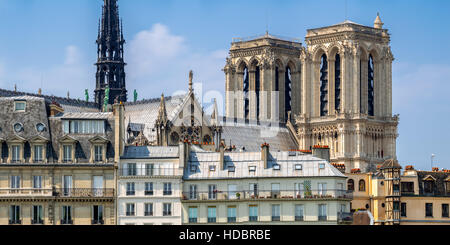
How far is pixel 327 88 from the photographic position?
17138 cm

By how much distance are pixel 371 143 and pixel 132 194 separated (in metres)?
87.4

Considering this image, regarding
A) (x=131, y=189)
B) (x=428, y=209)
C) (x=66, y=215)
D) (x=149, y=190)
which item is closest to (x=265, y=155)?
(x=149, y=190)

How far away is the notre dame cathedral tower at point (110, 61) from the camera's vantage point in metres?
174

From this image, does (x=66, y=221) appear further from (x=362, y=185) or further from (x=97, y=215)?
(x=362, y=185)

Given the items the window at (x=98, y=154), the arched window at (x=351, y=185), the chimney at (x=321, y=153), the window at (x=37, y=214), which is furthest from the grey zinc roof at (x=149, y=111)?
the window at (x=37, y=214)

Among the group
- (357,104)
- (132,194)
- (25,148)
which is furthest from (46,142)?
(357,104)

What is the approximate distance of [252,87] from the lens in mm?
179000

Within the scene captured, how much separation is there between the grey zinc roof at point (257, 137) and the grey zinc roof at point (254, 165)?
192 feet

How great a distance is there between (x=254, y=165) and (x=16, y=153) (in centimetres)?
1606

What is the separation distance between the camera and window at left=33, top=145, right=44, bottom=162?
89.4 meters

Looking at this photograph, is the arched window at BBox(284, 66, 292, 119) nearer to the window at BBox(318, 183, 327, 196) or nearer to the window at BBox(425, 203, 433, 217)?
the window at BBox(425, 203, 433, 217)

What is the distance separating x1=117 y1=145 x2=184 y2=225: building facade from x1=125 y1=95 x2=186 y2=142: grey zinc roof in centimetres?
4911

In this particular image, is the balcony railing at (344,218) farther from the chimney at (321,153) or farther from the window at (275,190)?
the chimney at (321,153)

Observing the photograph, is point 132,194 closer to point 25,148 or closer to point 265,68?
point 25,148
